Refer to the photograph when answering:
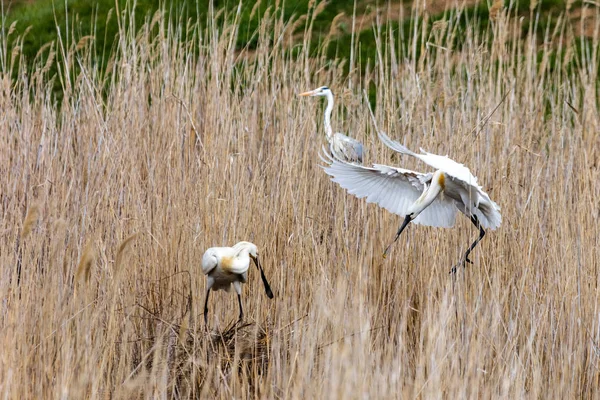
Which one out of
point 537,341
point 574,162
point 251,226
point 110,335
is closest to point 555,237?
point 537,341

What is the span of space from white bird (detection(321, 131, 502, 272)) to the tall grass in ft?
0.55

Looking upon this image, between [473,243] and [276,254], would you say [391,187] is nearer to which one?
[473,243]

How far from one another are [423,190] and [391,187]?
0.32 feet

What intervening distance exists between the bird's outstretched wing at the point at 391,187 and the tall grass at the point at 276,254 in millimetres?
172

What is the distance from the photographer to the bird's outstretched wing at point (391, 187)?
246 centimetres

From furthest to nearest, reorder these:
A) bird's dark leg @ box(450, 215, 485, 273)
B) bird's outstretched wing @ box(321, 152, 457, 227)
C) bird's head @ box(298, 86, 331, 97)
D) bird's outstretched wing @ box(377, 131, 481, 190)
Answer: bird's head @ box(298, 86, 331, 97) → bird's dark leg @ box(450, 215, 485, 273) → bird's outstretched wing @ box(321, 152, 457, 227) → bird's outstretched wing @ box(377, 131, 481, 190)

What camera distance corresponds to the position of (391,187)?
2.58 meters

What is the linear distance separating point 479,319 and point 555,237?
50cm

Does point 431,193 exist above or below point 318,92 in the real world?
below

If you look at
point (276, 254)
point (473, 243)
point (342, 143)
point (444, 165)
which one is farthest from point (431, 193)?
point (342, 143)

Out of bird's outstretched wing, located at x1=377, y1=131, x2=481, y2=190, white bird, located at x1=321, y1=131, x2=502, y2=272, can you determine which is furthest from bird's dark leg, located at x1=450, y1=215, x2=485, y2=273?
bird's outstretched wing, located at x1=377, y1=131, x2=481, y2=190

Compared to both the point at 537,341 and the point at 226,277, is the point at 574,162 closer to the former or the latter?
the point at 537,341

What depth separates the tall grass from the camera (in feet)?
6.88

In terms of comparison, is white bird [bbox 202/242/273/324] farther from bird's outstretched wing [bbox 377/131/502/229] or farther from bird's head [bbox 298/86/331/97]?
bird's head [bbox 298/86/331/97]
